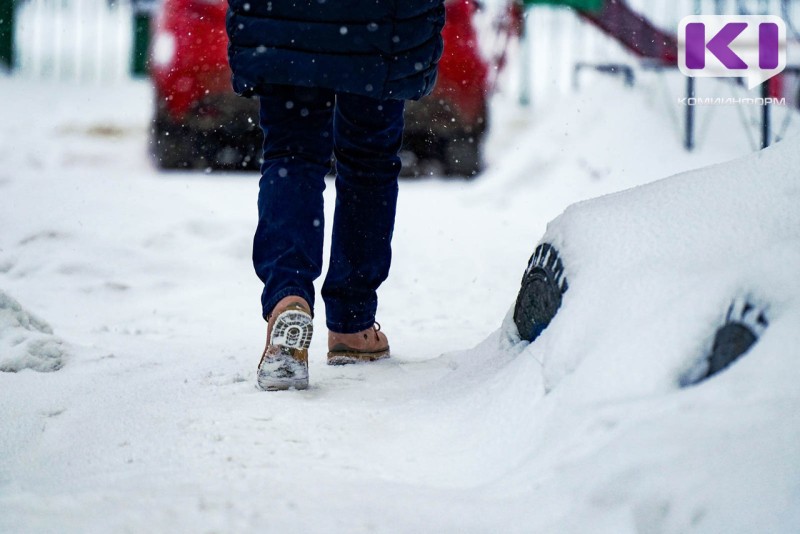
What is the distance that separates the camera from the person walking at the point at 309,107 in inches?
64.1

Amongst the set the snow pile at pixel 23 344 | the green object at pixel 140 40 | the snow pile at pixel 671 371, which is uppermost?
the green object at pixel 140 40

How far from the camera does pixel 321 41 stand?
1.64m

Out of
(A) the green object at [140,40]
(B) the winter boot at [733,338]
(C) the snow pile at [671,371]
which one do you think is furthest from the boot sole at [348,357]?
(A) the green object at [140,40]

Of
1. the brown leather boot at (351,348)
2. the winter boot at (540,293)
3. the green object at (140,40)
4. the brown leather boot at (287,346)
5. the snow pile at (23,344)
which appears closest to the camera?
the winter boot at (540,293)

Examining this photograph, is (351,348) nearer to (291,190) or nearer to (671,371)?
(291,190)

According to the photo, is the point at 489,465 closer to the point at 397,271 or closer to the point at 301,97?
the point at 301,97

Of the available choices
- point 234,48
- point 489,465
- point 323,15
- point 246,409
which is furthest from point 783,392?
point 234,48

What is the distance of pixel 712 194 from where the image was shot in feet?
4.14

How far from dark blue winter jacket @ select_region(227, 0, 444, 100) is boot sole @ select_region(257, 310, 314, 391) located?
19.2 inches

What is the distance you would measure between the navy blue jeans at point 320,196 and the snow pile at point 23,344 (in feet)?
1.94

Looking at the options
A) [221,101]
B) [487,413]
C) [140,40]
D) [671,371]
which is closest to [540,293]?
[487,413]

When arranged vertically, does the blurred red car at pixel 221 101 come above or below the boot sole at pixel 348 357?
above

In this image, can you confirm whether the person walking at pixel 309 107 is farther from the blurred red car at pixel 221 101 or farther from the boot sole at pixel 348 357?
the blurred red car at pixel 221 101

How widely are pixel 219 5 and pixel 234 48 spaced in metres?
2.98
